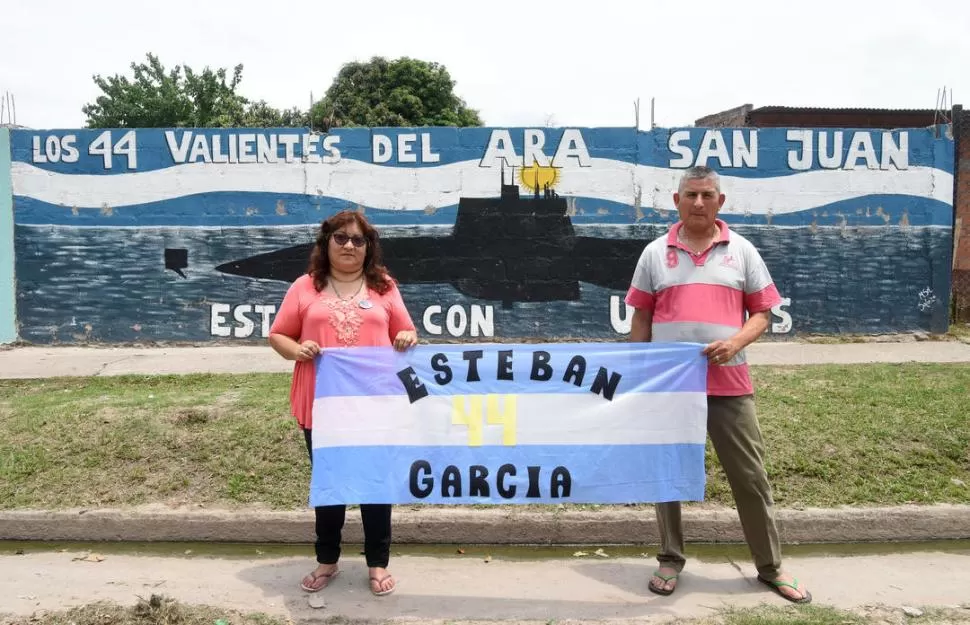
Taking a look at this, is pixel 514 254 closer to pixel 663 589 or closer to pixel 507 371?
pixel 507 371

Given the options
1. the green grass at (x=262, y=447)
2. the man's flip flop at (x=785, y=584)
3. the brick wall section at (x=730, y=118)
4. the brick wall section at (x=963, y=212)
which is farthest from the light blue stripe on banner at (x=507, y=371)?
the brick wall section at (x=730, y=118)

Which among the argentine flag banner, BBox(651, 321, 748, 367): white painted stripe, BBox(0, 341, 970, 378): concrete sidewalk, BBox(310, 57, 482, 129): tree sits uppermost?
BBox(310, 57, 482, 129): tree

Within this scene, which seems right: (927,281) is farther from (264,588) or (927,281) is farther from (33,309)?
(33,309)

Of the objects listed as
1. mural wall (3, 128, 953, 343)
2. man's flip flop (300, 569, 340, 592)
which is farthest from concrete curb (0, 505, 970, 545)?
mural wall (3, 128, 953, 343)

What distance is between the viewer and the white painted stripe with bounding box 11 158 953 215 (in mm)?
10156

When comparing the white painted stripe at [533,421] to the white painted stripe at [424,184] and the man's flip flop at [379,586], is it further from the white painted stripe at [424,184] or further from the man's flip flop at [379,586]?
the white painted stripe at [424,184]

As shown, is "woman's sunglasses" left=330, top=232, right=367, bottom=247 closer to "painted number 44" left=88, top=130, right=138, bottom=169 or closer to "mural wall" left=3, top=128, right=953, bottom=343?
"mural wall" left=3, top=128, right=953, bottom=343

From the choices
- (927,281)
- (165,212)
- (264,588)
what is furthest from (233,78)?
(264,588)

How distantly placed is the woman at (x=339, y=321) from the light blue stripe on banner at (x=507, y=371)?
0.42ft

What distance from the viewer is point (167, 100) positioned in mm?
28531

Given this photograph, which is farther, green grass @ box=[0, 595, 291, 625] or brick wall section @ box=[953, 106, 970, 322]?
brick wall section @ box=[953, 106, 970, 322]

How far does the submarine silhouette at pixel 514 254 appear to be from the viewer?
10.1 m

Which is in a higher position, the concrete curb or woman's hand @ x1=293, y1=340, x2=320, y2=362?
woman's hand @ x1=293, y1=340, x2=320, y2=362

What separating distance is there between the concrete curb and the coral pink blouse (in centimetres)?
121
